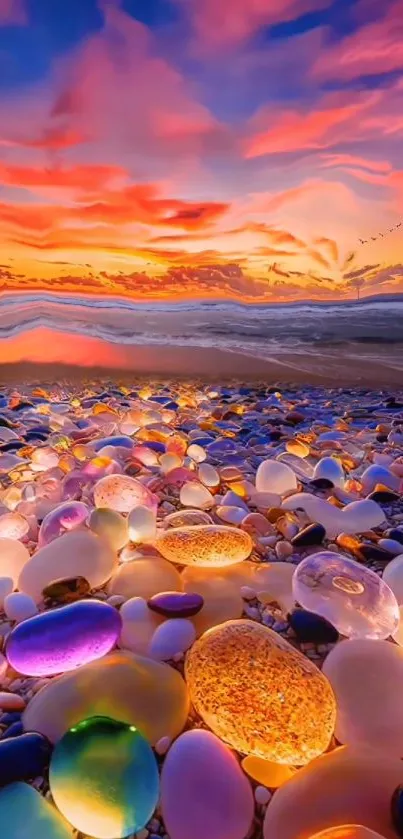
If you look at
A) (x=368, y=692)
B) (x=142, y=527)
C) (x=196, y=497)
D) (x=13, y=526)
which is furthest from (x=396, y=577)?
(x=13, y=526)

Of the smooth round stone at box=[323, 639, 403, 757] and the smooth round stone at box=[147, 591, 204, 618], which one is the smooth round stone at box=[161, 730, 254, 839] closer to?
the smooth round stone at box=[323, 639, 403, 757]

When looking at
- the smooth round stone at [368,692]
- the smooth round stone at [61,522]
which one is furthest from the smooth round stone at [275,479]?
the smooth round stone at [368,692]

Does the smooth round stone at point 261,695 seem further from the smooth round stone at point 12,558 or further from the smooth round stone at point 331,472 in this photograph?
the smooth round stone at point 331,472

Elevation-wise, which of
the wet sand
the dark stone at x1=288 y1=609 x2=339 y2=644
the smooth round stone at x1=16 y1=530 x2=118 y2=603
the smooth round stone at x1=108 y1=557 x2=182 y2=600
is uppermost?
the smooth round stone at x1=16 y1=530 x2=118 y2=603

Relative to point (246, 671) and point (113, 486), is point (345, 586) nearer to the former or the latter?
point (246, 671)

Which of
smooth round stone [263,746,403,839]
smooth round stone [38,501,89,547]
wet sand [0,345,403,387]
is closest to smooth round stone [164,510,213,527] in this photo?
smooth round stone [38,501,89,547]

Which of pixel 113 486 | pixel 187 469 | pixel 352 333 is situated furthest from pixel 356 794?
pixel 352 333

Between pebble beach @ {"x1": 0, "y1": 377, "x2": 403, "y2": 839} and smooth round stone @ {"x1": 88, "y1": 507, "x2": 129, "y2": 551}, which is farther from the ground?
smooth round stone @ {"x1": 88, "y1": 507, "x2": 129, "y2": 551}
